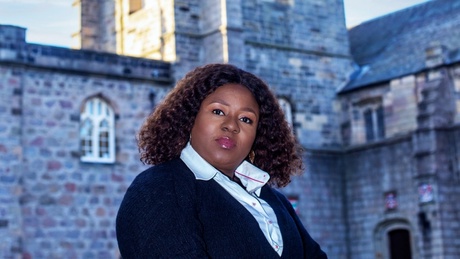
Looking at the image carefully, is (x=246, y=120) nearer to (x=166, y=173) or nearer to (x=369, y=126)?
(x=166, y=173)

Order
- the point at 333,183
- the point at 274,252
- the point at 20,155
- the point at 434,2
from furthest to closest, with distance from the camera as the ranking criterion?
the point at 434,2 → the point at 333,183 → the point at 20,155 → the point at 274,252

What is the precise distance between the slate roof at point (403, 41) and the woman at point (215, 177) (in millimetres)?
22180

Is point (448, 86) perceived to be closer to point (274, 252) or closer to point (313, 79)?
point (313, 79)

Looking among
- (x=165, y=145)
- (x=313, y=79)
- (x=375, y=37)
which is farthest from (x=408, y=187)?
(x=165, y=145)

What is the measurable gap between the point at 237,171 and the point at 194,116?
1.09ft

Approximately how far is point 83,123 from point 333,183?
9.13m

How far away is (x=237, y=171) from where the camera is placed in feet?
13.3

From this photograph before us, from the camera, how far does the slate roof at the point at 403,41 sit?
27.1 m

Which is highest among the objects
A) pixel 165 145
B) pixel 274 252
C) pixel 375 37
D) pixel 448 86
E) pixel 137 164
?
pixel 375 37

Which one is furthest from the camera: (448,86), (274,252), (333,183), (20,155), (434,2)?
(434,2)

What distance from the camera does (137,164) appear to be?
23.7 metres

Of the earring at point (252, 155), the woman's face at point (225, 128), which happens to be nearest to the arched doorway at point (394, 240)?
the earring at point (252, 155)

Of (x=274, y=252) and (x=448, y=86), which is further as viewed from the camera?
(x=448, y=86)

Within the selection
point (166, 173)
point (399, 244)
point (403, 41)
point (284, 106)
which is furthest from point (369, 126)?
point (166, 173)
